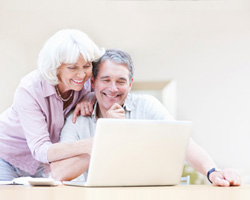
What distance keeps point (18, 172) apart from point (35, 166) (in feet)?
0.27

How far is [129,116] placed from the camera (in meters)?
1.83

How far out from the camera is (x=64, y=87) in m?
1.69

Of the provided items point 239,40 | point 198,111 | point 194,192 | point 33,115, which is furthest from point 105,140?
point 239,40

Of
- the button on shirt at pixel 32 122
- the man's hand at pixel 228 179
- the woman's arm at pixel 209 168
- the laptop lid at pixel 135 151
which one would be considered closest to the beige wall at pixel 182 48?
the button on shirt at pixel 32 122

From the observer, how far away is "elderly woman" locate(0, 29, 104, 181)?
5.10 ft

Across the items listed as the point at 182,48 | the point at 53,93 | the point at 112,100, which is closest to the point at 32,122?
the point at 53,93

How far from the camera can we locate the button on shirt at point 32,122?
1573mm

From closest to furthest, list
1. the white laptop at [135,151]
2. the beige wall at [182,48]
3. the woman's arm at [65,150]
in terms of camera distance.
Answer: the white laptop at [135,151] < the woman's arm at [65,150] < the beige wall at [182,48]

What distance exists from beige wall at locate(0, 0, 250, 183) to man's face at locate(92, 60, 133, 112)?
3252 mm

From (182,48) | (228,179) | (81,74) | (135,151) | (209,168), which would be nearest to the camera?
(135,151)

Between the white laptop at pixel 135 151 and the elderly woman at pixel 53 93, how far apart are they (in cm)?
44

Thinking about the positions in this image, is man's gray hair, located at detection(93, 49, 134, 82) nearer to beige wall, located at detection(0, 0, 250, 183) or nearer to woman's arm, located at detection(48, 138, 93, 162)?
woman's arm, located at detection(48, 138, 93, 162)

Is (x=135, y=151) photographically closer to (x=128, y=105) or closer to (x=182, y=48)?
(x=128, y=105)

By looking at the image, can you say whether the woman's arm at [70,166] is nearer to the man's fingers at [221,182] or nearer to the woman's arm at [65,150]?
the woman's arm at [65,150]
